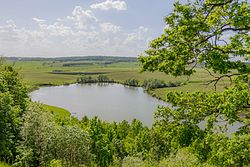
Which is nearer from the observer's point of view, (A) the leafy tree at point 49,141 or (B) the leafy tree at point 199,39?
(B) the leafy tree at point 199,39

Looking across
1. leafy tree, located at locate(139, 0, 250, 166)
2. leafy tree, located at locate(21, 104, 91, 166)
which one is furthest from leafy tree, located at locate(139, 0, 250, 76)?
leafy tree, located at locate(21, 104, 91, 166)

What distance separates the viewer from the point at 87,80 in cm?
16175

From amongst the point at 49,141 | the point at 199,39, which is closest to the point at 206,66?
the point at 199,39

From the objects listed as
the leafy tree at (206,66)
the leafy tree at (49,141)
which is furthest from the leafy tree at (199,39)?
the leafy tree at (49,141)

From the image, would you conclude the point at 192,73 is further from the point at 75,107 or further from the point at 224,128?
the point at 75,107

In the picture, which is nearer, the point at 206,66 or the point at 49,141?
the point at 206,66

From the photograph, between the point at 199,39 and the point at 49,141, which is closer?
the point at 199,39

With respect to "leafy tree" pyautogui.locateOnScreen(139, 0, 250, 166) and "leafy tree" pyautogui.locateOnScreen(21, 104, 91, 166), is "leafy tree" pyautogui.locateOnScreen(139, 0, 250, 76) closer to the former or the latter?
"leafy tree" pyautogui.locateOnScreen(139, 0, 250, 166)

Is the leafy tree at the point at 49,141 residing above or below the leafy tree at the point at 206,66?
below

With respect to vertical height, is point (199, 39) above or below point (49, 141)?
above

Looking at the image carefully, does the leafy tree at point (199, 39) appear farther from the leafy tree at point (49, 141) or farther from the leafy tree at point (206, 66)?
the leafy tree at point (49, 141)

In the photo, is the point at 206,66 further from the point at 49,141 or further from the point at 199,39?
the point at 49,141

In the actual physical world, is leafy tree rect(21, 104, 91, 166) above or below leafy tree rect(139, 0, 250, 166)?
below

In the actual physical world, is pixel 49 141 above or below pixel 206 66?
below
